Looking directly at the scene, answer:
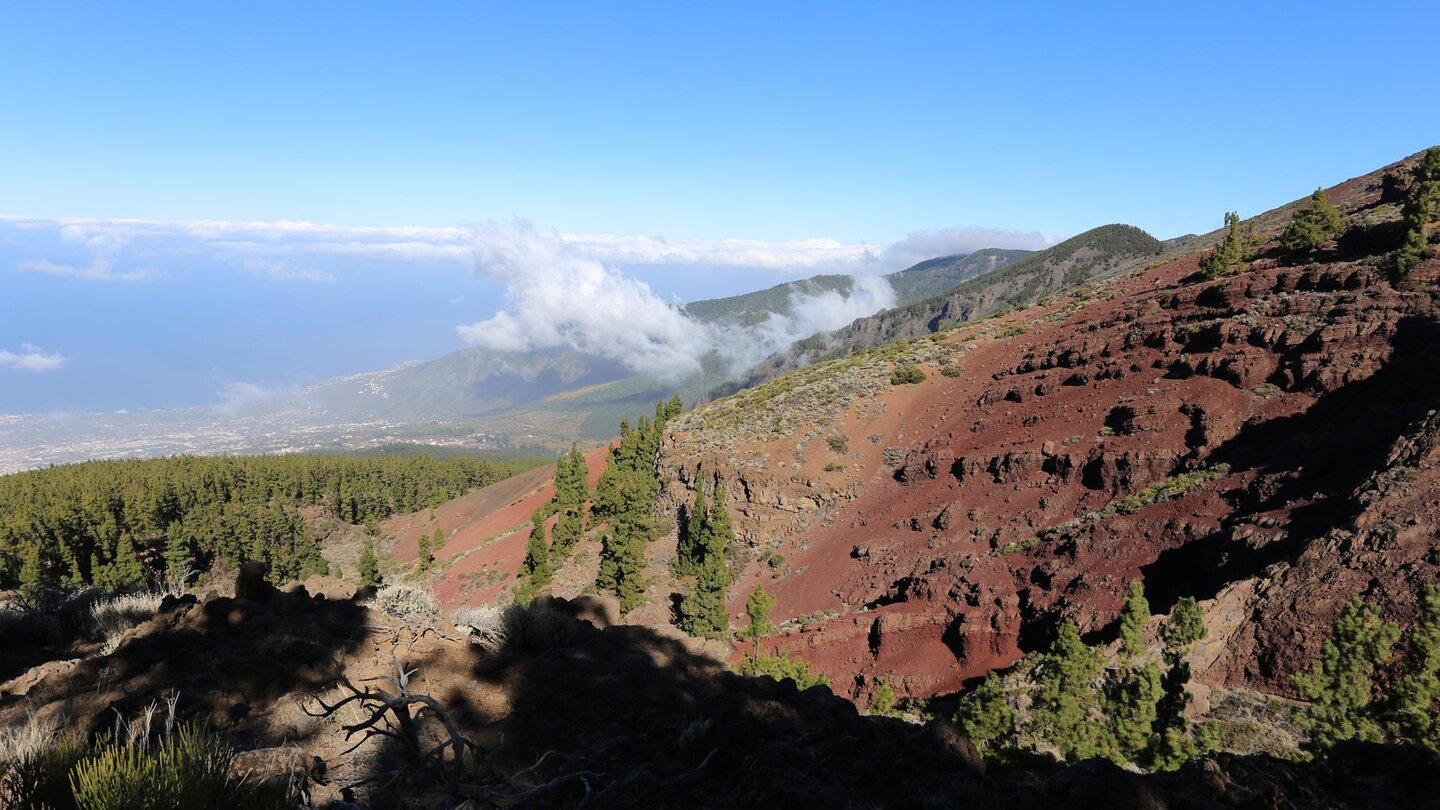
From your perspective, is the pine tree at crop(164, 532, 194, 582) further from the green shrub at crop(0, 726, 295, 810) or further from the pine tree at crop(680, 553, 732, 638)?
the green shrub at crop(0, 726, 295, 810)

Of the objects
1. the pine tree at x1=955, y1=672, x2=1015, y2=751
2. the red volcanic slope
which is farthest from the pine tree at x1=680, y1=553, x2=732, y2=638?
the red volcanic slope

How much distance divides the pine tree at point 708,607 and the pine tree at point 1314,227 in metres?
36.8

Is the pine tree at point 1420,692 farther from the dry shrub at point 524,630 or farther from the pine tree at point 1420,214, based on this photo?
the pine tree at point 1420,214

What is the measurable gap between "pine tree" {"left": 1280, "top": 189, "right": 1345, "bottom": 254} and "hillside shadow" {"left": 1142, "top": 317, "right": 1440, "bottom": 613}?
1561cm

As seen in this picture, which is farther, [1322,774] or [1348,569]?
[1348,569]

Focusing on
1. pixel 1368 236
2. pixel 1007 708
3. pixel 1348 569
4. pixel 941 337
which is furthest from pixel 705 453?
pixel 1368 236

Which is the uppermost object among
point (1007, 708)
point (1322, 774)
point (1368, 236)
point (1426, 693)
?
point (1368, 236)

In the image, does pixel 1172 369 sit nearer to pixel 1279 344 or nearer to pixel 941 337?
pixel 1279 344

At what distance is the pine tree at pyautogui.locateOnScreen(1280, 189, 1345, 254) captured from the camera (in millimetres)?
34719

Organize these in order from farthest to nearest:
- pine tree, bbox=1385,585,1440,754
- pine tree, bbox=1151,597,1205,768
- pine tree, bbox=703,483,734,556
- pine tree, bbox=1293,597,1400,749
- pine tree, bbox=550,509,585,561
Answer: pine tree, bbox=550,509,585,561, pine tree, bbox=703,483,734,556, pine tree, bbox=1151,597,1205,768, pine tree, bbox=1293,597,1400,749, pine tree, bbox=1385,585,1440,754

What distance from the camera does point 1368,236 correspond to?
1291 inches

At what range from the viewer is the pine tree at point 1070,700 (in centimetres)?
1249

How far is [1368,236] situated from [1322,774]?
4029 cm

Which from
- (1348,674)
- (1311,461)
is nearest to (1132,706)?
(1348,674)
